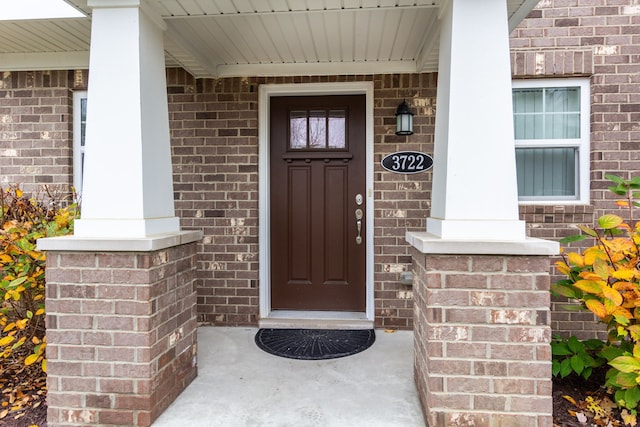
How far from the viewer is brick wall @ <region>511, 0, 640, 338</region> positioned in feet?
11.3

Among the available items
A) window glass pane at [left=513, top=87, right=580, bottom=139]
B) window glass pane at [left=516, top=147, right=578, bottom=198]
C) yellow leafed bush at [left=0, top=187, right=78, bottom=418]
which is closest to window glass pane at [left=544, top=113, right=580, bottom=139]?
window glass pane at [left=513, top=87, right=580, bottom=139]

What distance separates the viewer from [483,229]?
2.15 meters

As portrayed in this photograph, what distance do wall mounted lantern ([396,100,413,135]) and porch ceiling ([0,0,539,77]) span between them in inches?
13.7

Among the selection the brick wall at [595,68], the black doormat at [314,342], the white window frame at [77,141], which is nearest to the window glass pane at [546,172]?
the brick wall at [595,68]

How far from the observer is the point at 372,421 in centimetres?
224

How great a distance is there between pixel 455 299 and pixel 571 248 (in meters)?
2.05

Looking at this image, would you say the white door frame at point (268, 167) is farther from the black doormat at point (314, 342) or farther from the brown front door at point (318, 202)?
the black doormat at point (314, 342)

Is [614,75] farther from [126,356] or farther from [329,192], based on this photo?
[126,356]

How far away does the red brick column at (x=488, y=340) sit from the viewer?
2.07m

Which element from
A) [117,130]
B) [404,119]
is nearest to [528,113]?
[404,119]

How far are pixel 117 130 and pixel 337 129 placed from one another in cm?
211

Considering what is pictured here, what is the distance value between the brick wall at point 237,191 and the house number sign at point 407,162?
51 mm

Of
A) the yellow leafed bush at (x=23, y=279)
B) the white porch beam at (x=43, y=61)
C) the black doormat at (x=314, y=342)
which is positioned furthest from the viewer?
the white porch beam at (x=43, y=61)

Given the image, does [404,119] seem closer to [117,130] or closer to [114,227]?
[117,130]
